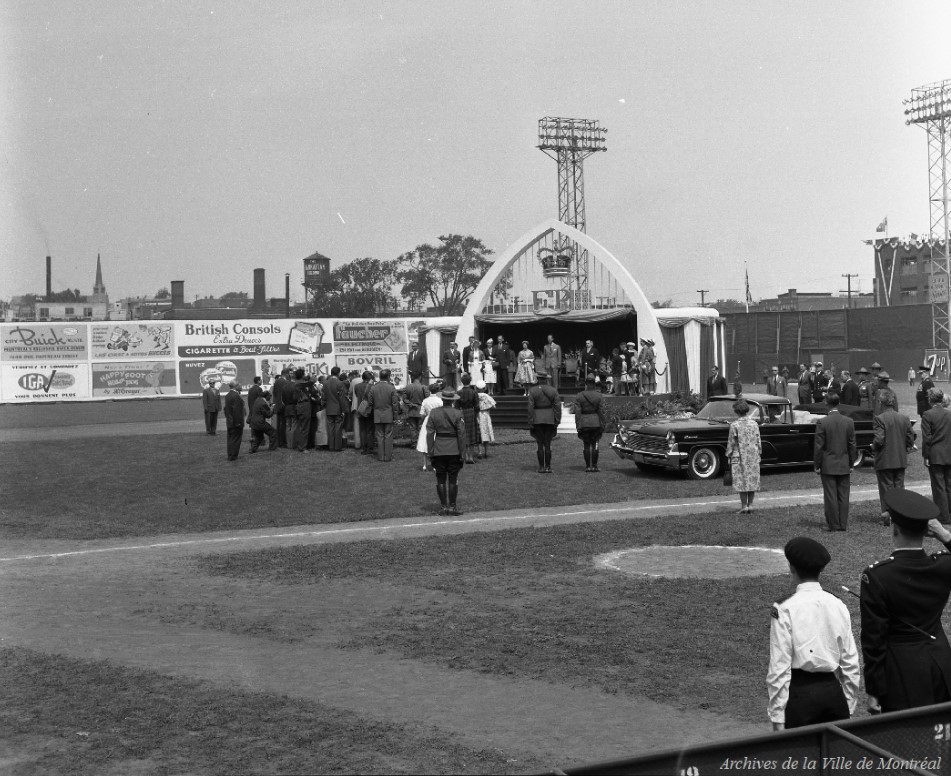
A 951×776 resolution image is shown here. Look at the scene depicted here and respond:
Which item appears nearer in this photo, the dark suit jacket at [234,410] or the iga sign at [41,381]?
the dark suit jacket at [234,410]

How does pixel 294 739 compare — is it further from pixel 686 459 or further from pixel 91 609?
pixel 686 459

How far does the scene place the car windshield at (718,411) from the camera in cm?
2095

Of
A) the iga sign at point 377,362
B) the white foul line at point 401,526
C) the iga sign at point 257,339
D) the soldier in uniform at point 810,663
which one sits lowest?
the white foul line at point 401,526

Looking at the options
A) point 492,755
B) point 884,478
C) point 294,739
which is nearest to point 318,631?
point 294,739

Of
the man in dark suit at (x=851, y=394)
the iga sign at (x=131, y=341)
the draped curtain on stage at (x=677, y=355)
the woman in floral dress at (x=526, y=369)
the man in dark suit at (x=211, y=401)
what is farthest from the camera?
the iga sign at (x=131, y=341)

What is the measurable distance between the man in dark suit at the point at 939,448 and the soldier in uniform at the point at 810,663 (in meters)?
10.9

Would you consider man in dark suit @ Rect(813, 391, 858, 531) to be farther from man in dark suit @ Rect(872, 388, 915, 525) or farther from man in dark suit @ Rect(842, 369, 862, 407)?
man in dark suit @ Rect(842, 369, 862, 407)

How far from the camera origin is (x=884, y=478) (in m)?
14.8

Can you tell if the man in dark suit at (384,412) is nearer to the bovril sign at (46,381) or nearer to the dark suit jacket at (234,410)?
the dark suit jacket at (234,410)

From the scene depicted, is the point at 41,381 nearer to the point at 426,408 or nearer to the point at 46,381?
the point at 46,381

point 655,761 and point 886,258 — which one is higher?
point 886,258

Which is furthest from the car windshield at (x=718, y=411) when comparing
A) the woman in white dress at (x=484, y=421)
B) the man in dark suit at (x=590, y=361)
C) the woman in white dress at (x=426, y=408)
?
the man in dark suit at (x=590, y=361)

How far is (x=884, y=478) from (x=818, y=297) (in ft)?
325

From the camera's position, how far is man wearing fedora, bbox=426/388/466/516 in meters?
15.8
